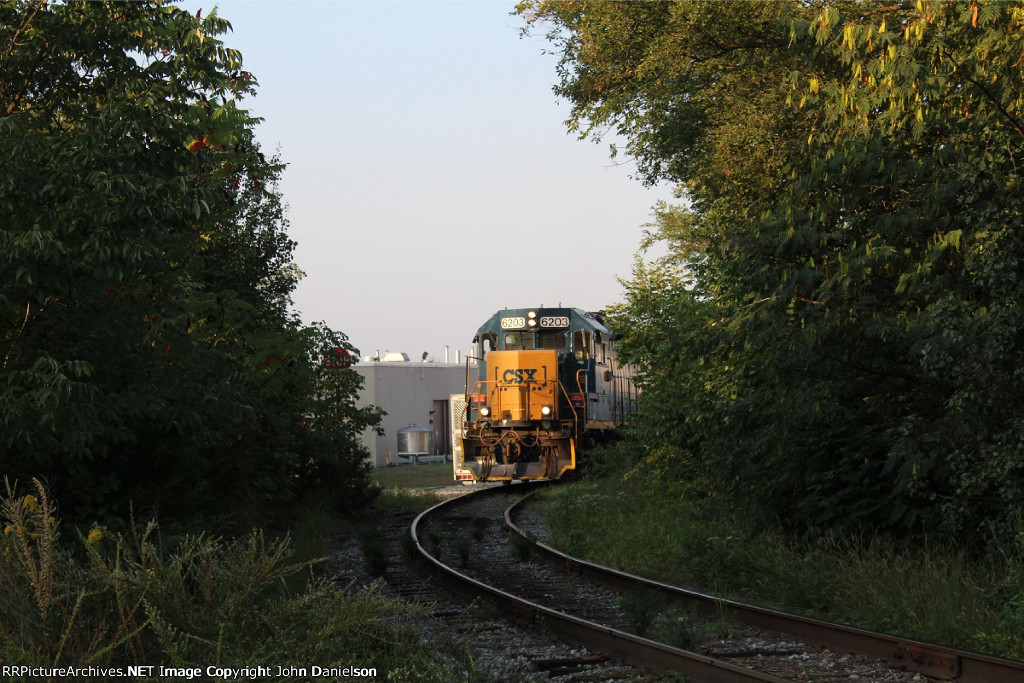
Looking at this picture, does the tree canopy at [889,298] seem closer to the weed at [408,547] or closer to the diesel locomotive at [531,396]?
the weed at [408,547]

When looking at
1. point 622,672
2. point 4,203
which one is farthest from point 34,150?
point 622,672

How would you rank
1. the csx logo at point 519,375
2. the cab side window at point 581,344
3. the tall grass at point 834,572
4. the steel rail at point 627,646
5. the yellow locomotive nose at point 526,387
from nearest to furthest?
the steel rail at point 627,646 → the tall grass at point 834,572 → the yellow locomotive nose at point 526,387 → the csx logo at point 519,375 → the cab side window at point 581,344

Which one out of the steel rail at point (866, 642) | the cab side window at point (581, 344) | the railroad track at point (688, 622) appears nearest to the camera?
the steel rail at point (866, 642)

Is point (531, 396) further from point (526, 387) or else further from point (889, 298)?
point (889, 298)

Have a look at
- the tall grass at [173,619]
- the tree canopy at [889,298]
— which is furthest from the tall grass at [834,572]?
the tall grass at [173,619]

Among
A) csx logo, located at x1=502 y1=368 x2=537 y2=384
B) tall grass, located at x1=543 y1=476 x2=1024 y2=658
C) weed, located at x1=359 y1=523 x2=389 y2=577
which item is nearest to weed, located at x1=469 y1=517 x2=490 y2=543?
tall grass, located at x1=543 y1=476 x2=1024 y2=658

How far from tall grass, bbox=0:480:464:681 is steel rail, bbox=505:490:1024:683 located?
9.73 ft

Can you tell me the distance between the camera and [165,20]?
985 centimetres

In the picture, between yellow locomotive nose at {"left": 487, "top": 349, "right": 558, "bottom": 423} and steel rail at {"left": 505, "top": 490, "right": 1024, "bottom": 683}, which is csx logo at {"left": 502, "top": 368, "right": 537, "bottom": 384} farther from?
steel rail at {"left": 505, "top": 490, "right": 1024, "bottom": 683}

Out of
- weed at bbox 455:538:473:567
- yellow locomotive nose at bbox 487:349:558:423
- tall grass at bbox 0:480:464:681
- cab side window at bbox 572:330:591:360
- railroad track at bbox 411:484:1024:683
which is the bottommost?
railroad track at bbox 411:484:1024:683

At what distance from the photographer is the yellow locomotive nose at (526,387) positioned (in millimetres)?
23297

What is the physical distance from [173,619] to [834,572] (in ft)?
20.4

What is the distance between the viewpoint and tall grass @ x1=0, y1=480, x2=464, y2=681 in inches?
226

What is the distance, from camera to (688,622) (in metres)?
8.06
